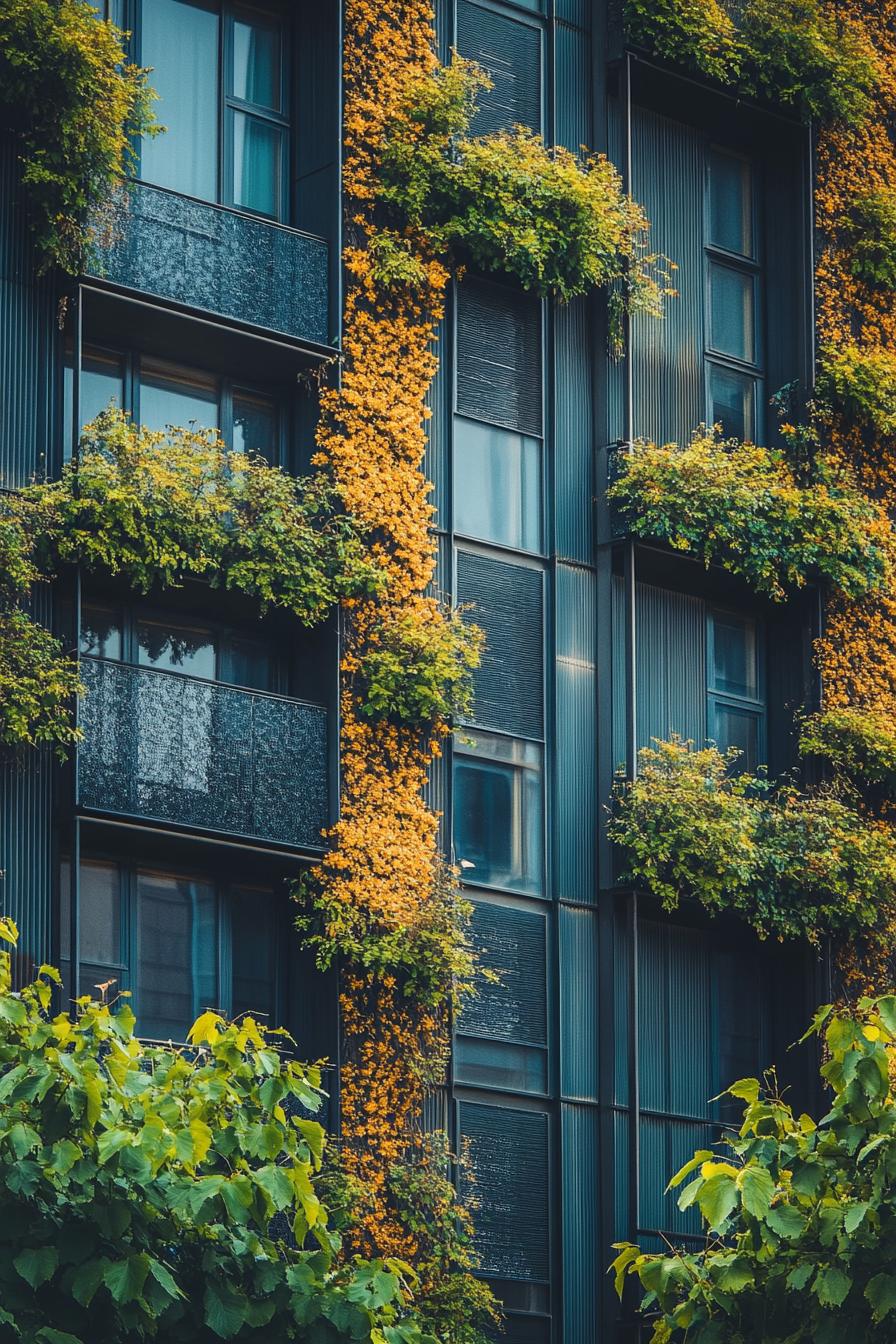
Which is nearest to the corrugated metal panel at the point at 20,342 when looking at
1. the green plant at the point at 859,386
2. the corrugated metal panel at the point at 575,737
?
the corrugated metal panel at the point at 575,737

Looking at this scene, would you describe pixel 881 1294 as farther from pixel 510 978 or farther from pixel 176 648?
pixel 176 648

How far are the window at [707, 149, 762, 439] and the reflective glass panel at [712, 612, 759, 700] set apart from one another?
102 inches

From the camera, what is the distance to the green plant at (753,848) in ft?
96.2

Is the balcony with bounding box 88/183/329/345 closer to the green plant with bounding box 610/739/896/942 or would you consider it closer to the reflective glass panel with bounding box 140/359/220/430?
the reflective glass panel with bounding box 140/359/220/430

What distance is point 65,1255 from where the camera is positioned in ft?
54.1

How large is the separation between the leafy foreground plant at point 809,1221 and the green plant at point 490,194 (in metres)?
13.9

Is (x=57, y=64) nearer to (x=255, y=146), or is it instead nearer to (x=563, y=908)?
(x=255, y=146)

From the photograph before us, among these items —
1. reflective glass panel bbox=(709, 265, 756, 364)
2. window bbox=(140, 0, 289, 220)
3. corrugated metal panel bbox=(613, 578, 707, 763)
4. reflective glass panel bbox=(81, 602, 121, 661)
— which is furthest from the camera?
reflective glass panel bbox=(709, 265, 756, 364)

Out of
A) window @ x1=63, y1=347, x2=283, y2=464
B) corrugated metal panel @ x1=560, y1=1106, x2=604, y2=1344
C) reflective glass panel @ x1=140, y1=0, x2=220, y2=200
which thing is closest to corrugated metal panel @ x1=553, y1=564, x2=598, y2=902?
corrugated metal panel @ x1=560, y1=1106, x2=604, y2=1344

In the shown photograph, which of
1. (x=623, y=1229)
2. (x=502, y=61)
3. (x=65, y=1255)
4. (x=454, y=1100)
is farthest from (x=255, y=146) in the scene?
(x=65, y=1255)

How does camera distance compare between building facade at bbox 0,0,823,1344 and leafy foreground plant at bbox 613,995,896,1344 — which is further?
building facade at bbox 0,0,823,1344

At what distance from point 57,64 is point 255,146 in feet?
13.6

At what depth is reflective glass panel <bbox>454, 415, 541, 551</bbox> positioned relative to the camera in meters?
29.7

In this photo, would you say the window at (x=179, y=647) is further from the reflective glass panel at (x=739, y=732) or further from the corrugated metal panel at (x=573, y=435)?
the reflective glass panel at (x=739, y=732)
